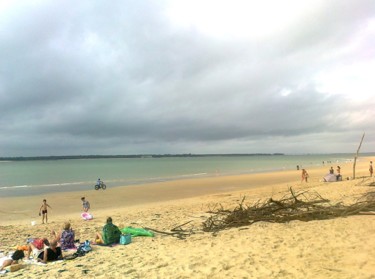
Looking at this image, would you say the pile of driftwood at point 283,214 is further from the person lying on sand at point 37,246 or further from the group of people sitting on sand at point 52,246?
the person lying on sand at point 37,246

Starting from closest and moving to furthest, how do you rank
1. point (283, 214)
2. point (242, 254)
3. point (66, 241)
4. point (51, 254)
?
point (242, 254) < point (51, 254) < point (66, 241) < point (283, 214)

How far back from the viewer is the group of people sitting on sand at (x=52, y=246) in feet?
30.0

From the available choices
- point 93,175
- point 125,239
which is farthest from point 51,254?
point 93,175

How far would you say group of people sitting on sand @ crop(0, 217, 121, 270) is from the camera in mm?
9141

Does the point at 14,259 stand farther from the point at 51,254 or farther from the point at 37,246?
the point at 51,254

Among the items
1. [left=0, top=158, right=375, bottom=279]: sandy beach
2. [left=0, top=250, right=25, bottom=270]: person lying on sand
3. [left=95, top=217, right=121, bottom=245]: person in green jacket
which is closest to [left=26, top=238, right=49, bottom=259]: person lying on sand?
[left=0, top=250, right=25, bottom=270]: person lying on sand

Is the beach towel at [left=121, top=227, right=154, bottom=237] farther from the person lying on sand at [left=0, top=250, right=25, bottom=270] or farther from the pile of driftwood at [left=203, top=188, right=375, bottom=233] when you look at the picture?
the person lying on sand at [left=0, top=250, right=25, bottom=270]

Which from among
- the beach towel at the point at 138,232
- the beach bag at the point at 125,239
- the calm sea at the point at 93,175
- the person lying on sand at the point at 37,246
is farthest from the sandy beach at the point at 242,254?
the calm sea at the point at 93,175

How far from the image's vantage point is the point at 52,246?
9.32m

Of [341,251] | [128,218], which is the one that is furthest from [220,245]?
[128,218]

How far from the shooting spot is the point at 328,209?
12.4 m

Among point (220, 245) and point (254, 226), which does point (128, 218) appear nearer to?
point (254, 226)

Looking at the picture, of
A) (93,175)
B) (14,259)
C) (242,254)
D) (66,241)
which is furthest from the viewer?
(93,175)

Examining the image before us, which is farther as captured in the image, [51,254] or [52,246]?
[52,246]
